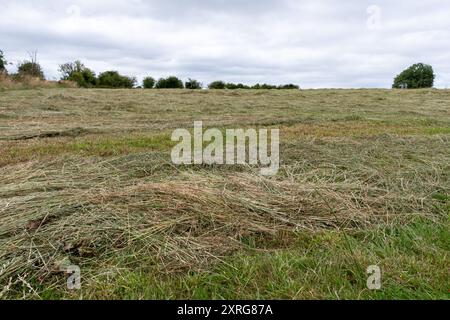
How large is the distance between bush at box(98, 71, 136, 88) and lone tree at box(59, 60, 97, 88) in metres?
0.81

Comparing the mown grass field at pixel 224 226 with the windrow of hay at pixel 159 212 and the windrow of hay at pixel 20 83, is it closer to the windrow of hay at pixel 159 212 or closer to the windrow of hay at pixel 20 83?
the windrow of hay at pixel 159 212

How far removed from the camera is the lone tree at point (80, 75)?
3238 cm

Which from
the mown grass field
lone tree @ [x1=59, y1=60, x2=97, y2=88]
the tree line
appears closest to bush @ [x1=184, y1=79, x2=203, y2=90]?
the tree line

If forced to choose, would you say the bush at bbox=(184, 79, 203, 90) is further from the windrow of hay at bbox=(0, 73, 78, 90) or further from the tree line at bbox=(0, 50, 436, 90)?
the windrow of hay at bbox=(0, 73, 78, 90)

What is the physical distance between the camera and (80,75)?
33125 mm

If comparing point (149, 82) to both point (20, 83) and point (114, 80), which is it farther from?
point (20, 83)

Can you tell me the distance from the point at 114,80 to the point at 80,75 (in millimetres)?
4230

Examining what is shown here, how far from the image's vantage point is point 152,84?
3775cm

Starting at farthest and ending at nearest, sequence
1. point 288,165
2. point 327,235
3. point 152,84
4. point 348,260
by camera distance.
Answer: point 152,84 < point 288,165 < point 327,235 < point 348,260

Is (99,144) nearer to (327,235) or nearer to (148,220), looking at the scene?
(148,220)

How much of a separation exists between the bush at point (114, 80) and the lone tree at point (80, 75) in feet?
2.66
